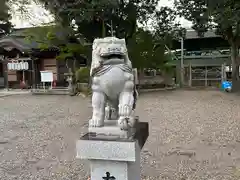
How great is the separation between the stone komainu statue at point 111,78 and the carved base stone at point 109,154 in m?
0.14

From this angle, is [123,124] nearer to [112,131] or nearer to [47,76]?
[112,131]

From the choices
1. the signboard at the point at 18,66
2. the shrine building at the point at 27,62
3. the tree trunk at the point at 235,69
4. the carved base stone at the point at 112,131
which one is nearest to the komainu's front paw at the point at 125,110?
the carved base stone at the point at 112,131

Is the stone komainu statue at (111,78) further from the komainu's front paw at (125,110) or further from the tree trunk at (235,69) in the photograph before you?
the tree trunk at (235,69)

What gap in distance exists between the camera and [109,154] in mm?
1959

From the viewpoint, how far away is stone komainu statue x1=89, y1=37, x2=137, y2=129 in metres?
2.08

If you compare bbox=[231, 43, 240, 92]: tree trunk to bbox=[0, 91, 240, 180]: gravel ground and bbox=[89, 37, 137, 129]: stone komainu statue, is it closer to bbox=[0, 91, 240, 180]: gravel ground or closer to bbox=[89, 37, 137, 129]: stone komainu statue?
bbox=[0, 91, 240, 180]: gravel ground

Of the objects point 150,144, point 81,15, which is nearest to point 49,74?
point 81,15

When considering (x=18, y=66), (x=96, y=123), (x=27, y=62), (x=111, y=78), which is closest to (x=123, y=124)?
(x=96, y=123)

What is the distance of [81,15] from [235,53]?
6.89 metres

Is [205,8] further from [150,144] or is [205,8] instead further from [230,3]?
[150,144]

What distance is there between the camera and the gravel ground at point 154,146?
3.40 metres

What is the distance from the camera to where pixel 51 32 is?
1192 centimetres

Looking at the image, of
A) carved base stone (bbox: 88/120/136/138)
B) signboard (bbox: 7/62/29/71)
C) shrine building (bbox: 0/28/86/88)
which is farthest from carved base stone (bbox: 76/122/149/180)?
signboard (bbox: 7/62/29/71)

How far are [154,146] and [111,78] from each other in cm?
258
